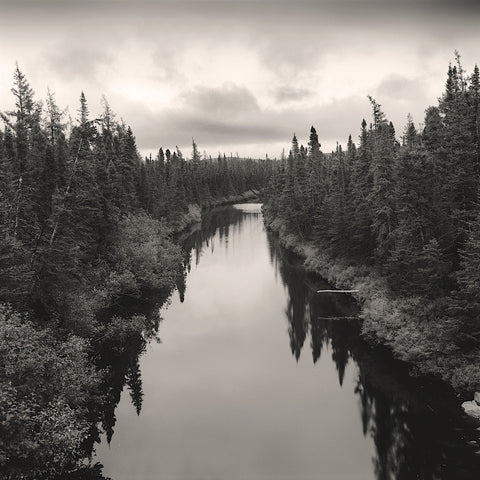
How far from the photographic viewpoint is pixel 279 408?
25.2 m

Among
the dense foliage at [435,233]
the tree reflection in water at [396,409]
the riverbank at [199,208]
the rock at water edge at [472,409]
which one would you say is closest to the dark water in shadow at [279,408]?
the tree reflection in water at [396,409]

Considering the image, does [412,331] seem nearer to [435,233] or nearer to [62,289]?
[435,233]

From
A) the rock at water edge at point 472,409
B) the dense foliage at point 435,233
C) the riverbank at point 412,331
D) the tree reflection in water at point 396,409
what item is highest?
the dense foliage at point 435,233

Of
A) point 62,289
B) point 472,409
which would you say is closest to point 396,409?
point 472,409

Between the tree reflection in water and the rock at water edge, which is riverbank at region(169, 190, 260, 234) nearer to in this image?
the tree reflection in water

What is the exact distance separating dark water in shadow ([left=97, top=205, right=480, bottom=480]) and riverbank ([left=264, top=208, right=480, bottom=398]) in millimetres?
995

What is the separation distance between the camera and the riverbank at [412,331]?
2434cm

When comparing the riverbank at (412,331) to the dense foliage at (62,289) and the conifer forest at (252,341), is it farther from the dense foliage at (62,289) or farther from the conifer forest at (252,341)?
the dense foliage at (62,289)

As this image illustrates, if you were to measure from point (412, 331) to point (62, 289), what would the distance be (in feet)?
73.0

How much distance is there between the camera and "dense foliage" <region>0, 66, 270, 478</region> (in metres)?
17.4

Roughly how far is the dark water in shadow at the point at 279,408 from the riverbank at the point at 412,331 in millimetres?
995

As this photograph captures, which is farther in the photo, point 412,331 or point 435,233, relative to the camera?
point 435,233

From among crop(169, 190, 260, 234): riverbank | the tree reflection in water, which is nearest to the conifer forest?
the tree reflection in water

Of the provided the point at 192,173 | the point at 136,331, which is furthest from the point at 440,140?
the point at 192,173
